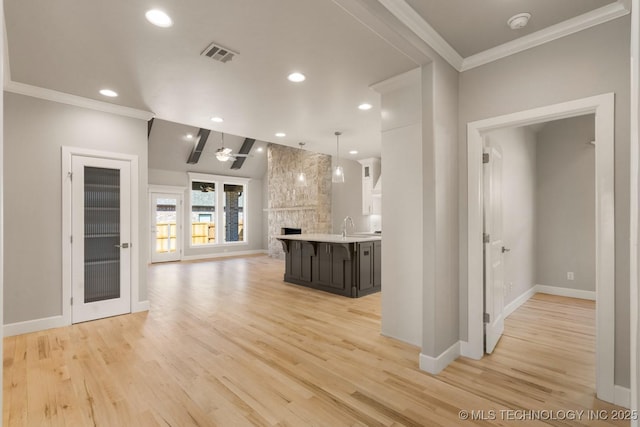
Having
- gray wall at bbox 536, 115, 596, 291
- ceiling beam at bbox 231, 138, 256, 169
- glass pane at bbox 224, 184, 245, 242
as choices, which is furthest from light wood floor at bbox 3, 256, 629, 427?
glass pane at bbox 224, 184, 245, 242

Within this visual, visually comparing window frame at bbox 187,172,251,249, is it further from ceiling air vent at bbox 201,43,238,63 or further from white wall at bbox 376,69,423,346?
white wall at bbox 376,69,423,346

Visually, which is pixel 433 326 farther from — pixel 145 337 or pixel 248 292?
pixel 248 292

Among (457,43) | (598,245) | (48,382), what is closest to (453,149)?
(457,43)

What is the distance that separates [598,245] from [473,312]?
1125mm

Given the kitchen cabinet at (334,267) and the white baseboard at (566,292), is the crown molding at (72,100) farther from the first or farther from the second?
the white baseboard at (566,292)

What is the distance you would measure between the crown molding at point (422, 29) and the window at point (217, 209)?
881 cm

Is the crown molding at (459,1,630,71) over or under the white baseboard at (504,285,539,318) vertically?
over

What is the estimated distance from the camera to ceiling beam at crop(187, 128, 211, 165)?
8977 millimetres

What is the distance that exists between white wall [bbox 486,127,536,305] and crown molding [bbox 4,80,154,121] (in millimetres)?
4687

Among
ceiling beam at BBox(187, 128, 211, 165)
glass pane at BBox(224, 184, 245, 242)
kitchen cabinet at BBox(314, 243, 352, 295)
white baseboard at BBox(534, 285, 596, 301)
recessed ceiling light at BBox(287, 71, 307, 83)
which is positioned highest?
ceiling beam at BBox(187, 128, 211, 165)

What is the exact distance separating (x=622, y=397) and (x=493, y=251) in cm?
139

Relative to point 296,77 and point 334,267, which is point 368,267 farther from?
point 296,77

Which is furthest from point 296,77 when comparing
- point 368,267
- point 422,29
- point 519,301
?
point 519,301

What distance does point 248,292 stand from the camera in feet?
18.7
